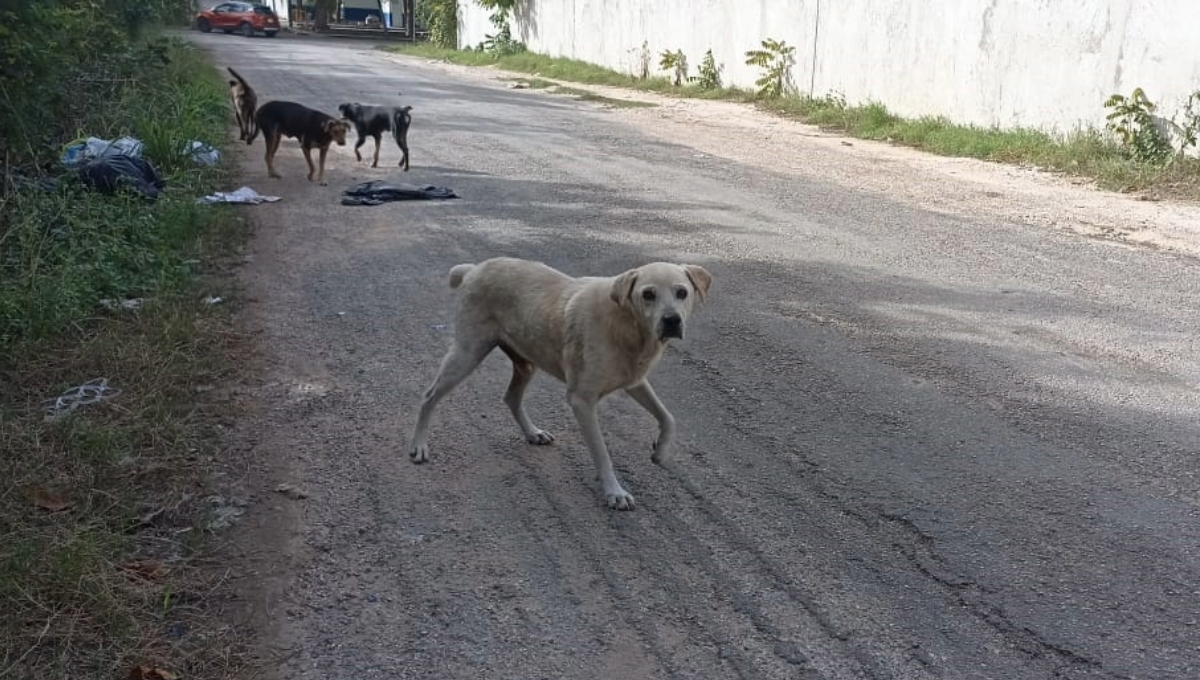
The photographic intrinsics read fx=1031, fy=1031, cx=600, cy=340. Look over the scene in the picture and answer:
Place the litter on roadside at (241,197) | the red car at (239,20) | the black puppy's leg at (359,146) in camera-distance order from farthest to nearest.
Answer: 1. the red car at (239,20)
2. the black puppy's leg at (359,146)
3. the litter on roadside at (241,197)

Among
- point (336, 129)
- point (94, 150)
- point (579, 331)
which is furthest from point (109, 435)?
point (336, 129)

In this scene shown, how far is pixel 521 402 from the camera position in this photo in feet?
15.6

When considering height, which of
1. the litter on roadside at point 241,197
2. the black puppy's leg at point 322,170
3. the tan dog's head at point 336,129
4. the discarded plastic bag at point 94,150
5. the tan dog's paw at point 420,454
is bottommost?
the tan dog's paw at point 420,454

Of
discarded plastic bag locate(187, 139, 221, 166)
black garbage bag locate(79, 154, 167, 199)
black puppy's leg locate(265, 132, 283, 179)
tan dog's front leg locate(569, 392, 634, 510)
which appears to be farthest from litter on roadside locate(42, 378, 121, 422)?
black puppy's leg locate(265, 132, 283, 179)

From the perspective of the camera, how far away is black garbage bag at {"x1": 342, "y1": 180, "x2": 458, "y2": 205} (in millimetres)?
10180

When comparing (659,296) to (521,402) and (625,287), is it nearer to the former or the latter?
(625,287)

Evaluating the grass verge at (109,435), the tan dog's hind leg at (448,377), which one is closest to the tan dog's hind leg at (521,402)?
the tan dog's hind leg at (448,377)

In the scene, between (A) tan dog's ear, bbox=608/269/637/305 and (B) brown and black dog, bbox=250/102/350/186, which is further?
(B) brown and black dog, bbox=250/102/350/186

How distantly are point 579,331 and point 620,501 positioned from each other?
0.69m

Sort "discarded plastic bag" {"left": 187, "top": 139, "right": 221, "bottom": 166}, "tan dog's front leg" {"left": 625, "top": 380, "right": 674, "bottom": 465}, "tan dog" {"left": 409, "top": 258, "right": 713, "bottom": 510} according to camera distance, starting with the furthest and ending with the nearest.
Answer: "discarded plastic bag" {"left": 187, "top": 139, "right": 221, "bottom": 166}, "tan dog's front leg" {"left": 625, "top": 380, "right": 674, "bottom": 465}, "tan dog" {"left": 409, "top": 258, "right": 713, "bottom": 510}

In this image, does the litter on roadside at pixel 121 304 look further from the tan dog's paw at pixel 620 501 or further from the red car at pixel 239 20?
the red car at pixel 239 20

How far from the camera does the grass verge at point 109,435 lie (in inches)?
123

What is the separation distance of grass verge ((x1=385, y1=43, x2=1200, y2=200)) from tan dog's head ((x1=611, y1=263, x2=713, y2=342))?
862 cm

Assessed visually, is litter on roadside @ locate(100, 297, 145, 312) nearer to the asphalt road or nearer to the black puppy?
the asphalt road
